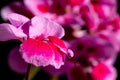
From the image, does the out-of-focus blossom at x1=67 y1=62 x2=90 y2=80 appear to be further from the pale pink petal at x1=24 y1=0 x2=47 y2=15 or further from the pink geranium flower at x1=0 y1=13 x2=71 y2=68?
the pink geranium flower at x1=0 y1=13 x2=71 y2=68

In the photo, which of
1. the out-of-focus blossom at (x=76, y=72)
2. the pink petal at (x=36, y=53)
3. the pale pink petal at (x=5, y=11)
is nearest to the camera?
the pink petal at (x=36, y=53)

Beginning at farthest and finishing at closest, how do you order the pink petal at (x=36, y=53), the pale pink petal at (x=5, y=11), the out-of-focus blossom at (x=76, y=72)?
the pale pink petal at (x=5, y=11) < the out-of-focus blossom at (x=76, y=72) < the pink petal at (x=36, y=53)

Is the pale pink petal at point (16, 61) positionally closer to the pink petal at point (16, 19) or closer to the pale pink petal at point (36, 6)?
the pale pink petal at point (36, 6)

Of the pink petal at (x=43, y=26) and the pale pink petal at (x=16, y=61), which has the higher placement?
the pink petal at (x=43, y=26)

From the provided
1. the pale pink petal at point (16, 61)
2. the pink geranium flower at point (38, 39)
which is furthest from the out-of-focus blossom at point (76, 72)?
the pink geranium flower at point (38, 39)

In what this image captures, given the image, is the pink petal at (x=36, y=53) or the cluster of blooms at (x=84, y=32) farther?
the cluster of blooms at (x=84, y=32)

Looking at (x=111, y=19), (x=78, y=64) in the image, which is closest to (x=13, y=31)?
(x=78, y=64)

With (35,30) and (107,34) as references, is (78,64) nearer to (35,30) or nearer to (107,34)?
(107,34)

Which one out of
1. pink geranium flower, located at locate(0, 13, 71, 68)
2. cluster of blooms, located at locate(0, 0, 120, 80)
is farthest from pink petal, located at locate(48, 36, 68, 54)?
cluster of blooms, located at locate(0, 0, 120, 80)

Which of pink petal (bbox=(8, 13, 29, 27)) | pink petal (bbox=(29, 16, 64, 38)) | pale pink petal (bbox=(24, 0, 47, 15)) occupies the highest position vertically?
pink petal (bbox=(8, 13, 29, 27))
